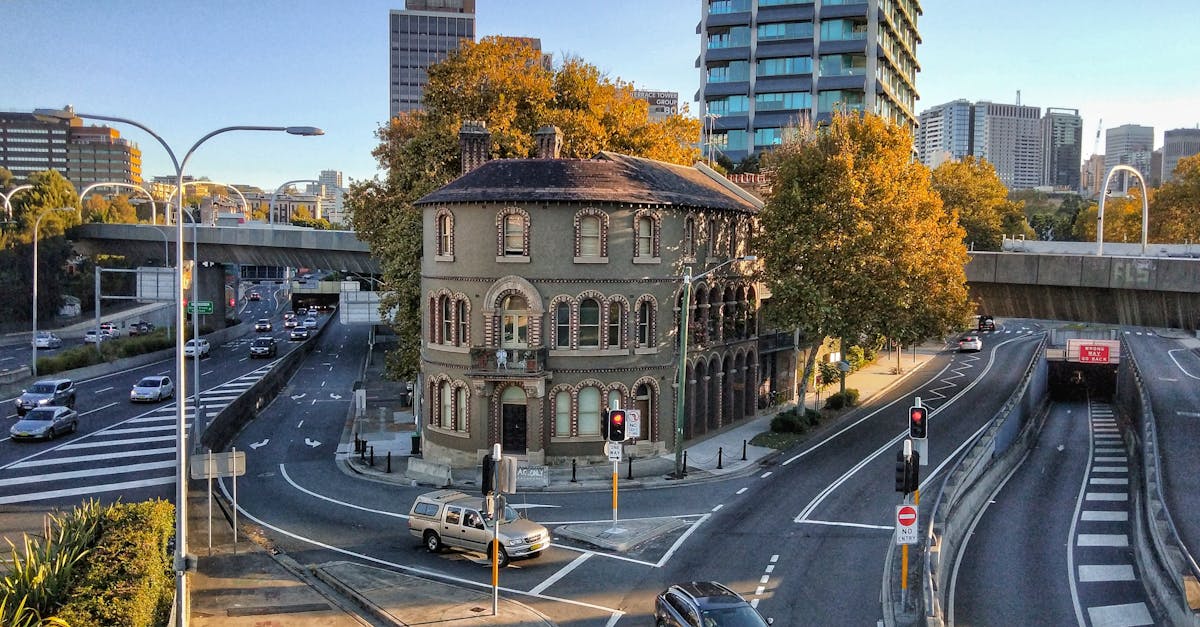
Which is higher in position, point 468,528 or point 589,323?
point 589,323

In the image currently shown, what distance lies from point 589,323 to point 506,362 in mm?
3765

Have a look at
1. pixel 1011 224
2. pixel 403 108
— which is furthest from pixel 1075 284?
pixel 403 108

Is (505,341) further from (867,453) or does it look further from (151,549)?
(151,549)

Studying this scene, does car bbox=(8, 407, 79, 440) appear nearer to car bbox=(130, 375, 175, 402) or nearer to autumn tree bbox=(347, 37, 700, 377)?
car bbox=(130, 375, 175, 402)

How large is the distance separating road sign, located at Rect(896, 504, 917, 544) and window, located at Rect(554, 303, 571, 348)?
1875 cm

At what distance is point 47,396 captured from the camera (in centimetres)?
4662

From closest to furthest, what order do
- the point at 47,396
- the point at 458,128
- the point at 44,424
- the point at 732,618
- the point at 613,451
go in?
the point at 732,618, the point at 613,451, the point at 44,424, the point at 458,128, the point at 47,396

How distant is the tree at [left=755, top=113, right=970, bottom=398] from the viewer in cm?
4172

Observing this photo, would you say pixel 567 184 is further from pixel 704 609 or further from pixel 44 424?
pixel 44 424

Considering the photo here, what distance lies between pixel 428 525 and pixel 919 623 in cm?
1330

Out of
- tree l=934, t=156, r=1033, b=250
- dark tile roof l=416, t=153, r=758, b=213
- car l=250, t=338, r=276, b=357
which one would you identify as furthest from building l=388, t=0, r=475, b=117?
dark tile roof l=416, t=153, r=758, b=213

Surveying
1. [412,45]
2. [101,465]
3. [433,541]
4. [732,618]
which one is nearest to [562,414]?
[433,541]

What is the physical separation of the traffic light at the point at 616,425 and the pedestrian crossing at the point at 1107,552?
13.8 metres

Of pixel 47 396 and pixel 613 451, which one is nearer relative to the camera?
pixel 613 451
